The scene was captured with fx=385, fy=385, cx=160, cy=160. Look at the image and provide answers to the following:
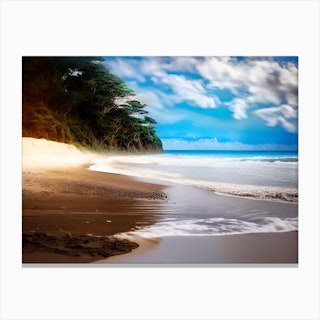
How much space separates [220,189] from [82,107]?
1524 mm

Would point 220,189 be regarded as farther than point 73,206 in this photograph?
Yes

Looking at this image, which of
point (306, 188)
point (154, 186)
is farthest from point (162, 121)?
point (306, 188)

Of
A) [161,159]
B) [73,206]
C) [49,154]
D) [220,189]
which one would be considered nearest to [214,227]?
[220,189]

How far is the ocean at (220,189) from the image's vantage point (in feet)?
11.4

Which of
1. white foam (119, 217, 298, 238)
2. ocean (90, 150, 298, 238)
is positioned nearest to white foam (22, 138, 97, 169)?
ocean (90, 150, 298, 238)

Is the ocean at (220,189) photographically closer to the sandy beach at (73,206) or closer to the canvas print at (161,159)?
the canvas print at (161,159)

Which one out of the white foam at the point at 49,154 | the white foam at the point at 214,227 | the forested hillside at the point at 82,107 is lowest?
the white foam at the point at 214,227

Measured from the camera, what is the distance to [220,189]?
361cm

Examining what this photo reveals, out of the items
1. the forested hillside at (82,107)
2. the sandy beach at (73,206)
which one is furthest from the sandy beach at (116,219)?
the forested hillside at (82,107)

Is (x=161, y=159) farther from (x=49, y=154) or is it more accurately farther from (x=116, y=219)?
(x=49, y=154)

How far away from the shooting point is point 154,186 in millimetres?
3635

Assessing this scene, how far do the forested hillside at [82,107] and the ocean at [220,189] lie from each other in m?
0.20

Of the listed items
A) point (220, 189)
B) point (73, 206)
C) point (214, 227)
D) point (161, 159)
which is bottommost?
point (214, 227)
